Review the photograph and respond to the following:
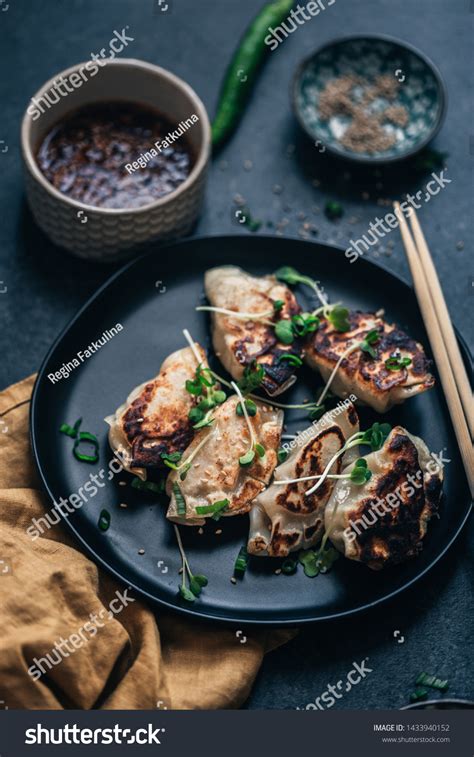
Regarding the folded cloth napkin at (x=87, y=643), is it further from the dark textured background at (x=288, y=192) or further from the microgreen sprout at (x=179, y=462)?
the microgreen sprout at (x=179, y=462)

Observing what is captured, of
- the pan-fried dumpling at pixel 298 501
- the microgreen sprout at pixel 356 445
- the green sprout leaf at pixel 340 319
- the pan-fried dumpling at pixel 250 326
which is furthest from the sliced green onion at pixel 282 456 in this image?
the green sprout leaf at pixel 340 319

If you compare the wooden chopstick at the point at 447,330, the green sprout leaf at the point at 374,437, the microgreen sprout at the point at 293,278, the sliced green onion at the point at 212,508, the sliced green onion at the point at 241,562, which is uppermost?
the wooden chopstick at the point at 447,330

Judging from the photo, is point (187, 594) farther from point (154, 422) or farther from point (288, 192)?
point (288, 192)

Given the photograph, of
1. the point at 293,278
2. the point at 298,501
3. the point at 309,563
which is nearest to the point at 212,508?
the point at 298,501

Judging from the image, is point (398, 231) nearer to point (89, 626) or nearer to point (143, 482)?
point (143, 482)

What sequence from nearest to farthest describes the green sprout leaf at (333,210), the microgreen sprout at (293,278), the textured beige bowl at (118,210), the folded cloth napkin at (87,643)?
1. the folded cloth napkin at (87,643)
2. the textured beige bowl at (118,210)
3. the microgreen sprout at (293,278)
4. the green sprout leaf at (333,210)

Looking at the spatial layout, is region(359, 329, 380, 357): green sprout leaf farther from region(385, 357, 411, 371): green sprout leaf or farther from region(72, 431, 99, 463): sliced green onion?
region(72, 431, 99, 463): sliced green onion
